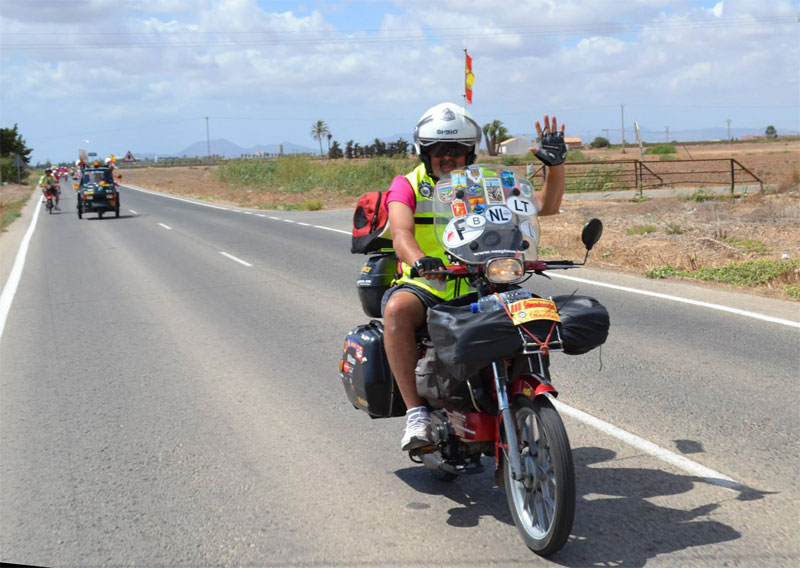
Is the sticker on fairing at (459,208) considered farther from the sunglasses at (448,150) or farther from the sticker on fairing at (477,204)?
the sunglasses at (448,150)

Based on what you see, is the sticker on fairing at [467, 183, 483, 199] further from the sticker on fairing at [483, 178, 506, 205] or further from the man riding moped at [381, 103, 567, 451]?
the man riding moped at [381, 103, 567, 451]

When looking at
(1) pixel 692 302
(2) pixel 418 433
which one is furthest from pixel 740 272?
(2) pixel 418 433

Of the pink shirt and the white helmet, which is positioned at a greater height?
the white helmet

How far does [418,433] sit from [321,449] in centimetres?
126

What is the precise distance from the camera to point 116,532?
163 inches

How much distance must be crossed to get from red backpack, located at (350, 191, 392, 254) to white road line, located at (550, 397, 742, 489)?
1869mm

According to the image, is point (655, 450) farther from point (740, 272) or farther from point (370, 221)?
point (740, 272)

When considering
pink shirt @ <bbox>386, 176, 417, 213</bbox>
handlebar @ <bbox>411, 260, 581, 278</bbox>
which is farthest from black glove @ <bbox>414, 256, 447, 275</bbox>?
pink shirt @ <bbox>386, 176, 417, 213</bbox>

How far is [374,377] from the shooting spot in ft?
14.6

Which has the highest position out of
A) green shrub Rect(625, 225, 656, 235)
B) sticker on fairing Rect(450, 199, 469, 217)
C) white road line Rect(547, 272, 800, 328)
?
sticker on fairing Rect(450, 199, 469, 217)

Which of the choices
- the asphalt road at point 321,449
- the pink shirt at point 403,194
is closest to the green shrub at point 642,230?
the asphalt road at point 321,449

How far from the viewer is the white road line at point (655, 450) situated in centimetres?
448

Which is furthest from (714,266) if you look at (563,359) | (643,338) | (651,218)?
(651,218)

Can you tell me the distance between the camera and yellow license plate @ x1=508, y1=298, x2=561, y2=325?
355 centimetres
